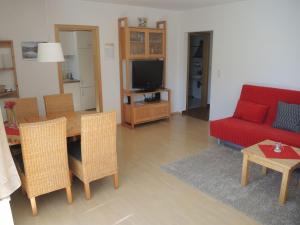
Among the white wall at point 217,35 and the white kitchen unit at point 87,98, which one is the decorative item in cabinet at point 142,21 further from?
the white kitchen unit at point 87,98

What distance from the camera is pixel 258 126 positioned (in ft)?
12.3

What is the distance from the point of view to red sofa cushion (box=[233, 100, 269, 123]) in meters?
3.94

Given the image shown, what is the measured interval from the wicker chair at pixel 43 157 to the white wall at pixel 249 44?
11.7ft

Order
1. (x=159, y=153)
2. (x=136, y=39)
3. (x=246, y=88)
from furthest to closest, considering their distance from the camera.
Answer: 1. (x=136, y=39)
2. (x=246, y=88)
3. (x=159, y=153)

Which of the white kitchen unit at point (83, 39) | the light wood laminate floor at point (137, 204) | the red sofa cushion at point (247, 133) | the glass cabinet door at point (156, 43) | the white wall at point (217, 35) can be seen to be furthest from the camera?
the white kitchen unit at point (83, 39)

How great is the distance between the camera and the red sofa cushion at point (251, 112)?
3.94 metres

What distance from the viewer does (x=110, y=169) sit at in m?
2.78

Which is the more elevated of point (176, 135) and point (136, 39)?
point (136, 39)

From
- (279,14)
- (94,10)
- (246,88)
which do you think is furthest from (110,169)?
(279,14)

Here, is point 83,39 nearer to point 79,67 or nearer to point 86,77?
point 79,67

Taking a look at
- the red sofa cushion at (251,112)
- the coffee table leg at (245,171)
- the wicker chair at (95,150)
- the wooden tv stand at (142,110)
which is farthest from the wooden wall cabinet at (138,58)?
the coffee table leg at (245,171)

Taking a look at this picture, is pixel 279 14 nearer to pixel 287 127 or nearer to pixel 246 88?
pixel 246 88

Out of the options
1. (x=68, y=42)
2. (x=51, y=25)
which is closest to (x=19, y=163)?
(x=51, y=25)

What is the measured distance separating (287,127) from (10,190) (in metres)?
3.45
